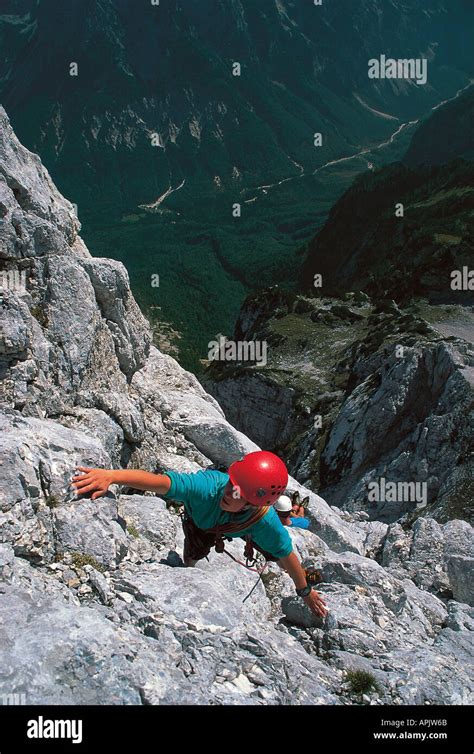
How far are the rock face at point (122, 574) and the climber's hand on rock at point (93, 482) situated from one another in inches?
9.3

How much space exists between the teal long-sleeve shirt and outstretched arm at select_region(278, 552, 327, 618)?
0.16 m

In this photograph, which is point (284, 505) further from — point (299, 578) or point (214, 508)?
point (214, 508)

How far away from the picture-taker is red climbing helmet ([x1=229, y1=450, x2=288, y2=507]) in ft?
29.6

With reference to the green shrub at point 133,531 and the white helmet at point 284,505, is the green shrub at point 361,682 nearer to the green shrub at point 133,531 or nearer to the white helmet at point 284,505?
the white helmet at point 284,505

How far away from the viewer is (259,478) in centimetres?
900

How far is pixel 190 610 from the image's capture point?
9289 mm

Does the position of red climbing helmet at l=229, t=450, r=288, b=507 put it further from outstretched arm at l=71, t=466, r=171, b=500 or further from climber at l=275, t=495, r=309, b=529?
climber at l=275, t=495, r=309, b=529

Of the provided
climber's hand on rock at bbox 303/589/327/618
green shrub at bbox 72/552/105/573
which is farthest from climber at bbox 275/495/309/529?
green shrub at bbox 72/552/105/573

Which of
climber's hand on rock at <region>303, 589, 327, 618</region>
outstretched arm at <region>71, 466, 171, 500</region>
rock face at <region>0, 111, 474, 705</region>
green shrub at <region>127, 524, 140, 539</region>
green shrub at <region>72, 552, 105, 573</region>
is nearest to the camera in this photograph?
rock face at <region>0, 111, 474, 705</region>

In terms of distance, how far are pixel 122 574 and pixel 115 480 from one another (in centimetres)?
185

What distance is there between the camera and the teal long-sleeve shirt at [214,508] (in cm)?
970
